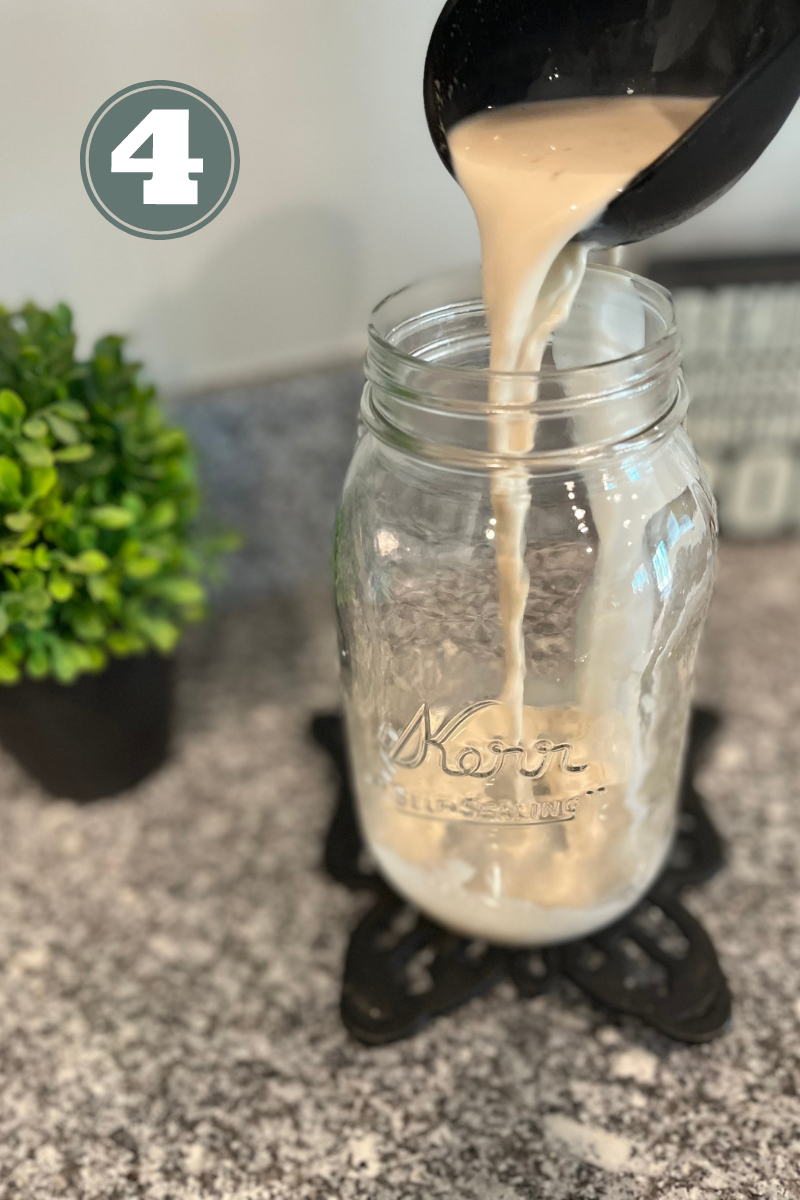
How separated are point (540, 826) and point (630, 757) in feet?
0.21

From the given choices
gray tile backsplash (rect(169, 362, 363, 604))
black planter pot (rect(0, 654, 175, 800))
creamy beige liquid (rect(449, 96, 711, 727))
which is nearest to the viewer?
creamy beige liquid (rect(449, 96, 711, 727))

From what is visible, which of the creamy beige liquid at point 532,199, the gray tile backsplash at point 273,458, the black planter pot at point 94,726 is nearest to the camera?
the creamy beige liquid at point 532,199

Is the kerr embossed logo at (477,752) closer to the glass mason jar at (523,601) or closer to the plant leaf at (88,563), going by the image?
the glass mason jar at (523,601)

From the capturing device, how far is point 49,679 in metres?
0.62

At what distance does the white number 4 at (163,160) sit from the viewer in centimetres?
54

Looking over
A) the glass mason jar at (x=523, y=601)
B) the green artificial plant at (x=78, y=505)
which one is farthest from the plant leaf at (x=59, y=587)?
the glass mason jar at (x=523, y=601)

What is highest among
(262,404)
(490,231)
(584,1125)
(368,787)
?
(490,231)

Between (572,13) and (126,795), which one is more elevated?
(572,13)

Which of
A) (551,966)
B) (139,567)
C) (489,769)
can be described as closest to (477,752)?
(489,769)

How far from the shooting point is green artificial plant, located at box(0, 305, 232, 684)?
56cm

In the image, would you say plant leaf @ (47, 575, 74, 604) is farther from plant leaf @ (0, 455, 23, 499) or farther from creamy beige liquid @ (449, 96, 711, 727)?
creamy beige liquid @ (449, 96, 711, 727)

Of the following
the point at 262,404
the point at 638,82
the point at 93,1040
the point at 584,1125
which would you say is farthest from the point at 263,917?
the point at 638,82

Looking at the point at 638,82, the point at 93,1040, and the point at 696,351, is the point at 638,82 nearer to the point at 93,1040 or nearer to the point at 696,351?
the point at 696,351

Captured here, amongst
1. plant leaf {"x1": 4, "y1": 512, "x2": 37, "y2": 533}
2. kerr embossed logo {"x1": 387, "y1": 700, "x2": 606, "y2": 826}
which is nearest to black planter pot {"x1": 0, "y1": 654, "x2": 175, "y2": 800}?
plant leaf {"x1": 4, "y1": 512, "x2": 37, "y2": 533}
